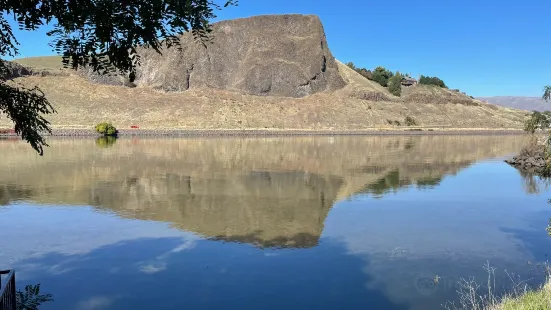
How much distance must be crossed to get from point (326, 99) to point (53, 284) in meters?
113

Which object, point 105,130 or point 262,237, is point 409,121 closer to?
point 105,130

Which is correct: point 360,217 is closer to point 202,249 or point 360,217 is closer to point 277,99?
point 202,249

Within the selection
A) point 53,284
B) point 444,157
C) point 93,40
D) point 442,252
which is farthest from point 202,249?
point 444,157

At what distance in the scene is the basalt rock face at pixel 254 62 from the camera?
123 meters

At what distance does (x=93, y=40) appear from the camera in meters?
6.39

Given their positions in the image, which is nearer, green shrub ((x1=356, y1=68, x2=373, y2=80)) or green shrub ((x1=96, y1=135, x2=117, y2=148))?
green shrub ((x1=96, y1=135, x2=117, y2=148))

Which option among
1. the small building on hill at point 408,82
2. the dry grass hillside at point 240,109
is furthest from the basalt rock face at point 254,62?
the small building on hill at point 408,82

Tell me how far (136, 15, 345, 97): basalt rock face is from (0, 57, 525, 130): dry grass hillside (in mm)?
4710

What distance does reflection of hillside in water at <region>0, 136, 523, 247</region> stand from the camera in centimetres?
1717

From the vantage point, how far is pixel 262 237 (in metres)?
14.9

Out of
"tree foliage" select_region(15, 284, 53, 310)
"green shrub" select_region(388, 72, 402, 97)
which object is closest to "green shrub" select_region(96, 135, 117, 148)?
"tree foliage" select_region(15, 284, 53, 310)

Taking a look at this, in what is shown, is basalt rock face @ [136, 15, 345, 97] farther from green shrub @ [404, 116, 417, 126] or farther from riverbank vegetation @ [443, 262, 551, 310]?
riverbank vegetation @ [443, 262, 551, 310]

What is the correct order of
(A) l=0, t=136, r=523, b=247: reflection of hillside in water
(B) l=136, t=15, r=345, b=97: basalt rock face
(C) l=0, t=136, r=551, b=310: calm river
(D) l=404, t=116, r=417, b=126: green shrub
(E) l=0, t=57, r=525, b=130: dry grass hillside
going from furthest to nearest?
(B) l=136, t=15, r=345, b=97: basalt rock face → (D) l=404, t=116, r=417, b=126: green shrub → (E) l=0, t=57, r=525, b=130: dry grass hillside → (A) l=0, t=136, r=523, b=247: reflection of hillside in water → (C) l=0, t=136, r=551, b=310: calm river

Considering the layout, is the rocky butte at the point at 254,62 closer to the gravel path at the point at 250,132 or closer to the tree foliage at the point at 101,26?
the gravel path at the point at 250,132
